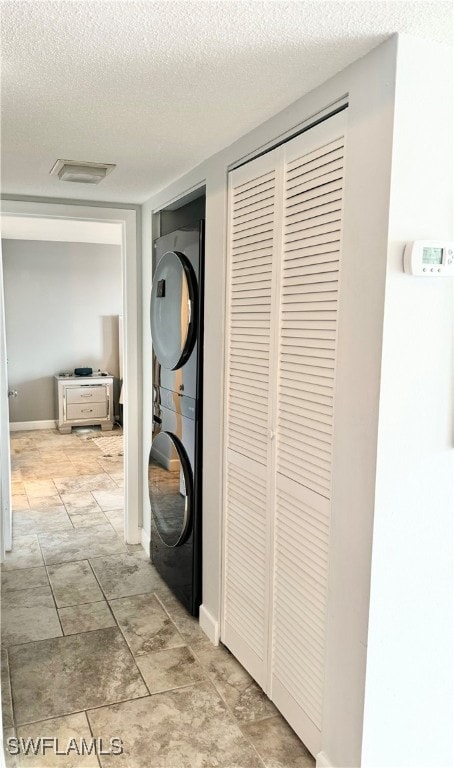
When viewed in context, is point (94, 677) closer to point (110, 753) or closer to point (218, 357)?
point (110, 753)

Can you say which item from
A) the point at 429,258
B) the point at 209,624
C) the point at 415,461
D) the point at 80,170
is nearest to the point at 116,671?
the point at 209,624

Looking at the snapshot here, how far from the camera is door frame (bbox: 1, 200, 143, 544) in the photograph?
358cm

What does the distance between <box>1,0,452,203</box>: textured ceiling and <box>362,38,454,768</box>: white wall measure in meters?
0.21

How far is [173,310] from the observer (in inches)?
118

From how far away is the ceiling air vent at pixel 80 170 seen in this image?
2752 mm

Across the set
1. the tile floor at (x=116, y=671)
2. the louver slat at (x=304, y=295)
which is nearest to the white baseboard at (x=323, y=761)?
the tile floor at (x=116, y=671)

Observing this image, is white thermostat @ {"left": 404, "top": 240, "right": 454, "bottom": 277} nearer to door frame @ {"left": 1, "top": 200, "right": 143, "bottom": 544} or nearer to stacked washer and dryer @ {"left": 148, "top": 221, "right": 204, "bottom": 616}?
stacked washer and dryer @ {"left": 148, "top": 221, "right": 204, "bottom": 616}

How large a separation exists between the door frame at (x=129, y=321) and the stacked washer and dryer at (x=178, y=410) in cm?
42

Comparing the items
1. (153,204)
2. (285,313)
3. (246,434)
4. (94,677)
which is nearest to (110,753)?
(94,677)

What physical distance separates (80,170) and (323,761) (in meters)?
2.58

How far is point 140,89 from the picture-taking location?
5.97ft

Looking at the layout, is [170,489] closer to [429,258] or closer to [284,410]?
[284,410]

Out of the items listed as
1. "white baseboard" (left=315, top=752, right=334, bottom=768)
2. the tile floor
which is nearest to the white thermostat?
"white baseboard" (left=315, top=752, right=334, bottom=768)

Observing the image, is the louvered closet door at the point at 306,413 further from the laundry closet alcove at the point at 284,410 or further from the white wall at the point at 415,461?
the white wall at the point at 415,461
